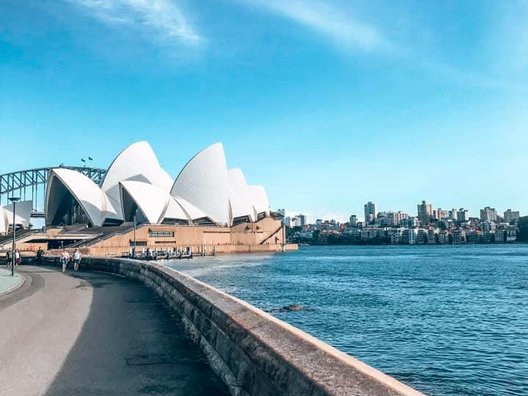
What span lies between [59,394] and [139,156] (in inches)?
3720

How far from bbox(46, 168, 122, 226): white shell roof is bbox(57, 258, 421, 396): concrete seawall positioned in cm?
8762

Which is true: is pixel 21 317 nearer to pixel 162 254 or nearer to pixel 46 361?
pixel 46 361

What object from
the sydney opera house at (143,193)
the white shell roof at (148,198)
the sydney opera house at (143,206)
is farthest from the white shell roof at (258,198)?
the white shell roof at (148,198)

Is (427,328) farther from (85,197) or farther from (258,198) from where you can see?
(258,198)

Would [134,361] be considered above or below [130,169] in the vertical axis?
below

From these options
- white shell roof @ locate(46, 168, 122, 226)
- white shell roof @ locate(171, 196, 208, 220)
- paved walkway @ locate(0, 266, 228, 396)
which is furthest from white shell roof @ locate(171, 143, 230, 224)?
paved walkway @ locate(0, 266, 228, 396)

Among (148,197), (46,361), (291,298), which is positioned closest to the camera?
(46,361)

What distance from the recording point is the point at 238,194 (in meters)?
118

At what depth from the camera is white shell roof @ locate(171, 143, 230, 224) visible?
3799 inches

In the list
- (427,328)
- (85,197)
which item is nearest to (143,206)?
(85,197)

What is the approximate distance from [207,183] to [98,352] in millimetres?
93234

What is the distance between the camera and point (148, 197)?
90.8 meters

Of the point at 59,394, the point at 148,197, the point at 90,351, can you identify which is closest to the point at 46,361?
the point at 90,351

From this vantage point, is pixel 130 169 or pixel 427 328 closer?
pixel 427 328
